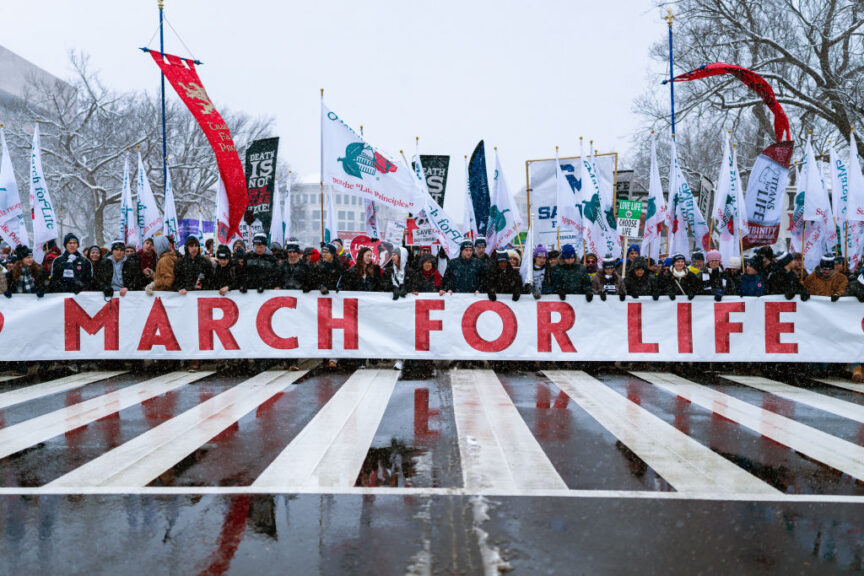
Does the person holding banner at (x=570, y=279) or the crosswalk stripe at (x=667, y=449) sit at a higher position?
the person holding banner at (x=570, y=279)

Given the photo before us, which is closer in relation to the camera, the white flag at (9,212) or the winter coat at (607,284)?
the winter coat at (607,284)

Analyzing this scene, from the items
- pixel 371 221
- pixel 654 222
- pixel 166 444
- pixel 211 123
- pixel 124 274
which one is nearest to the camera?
pixel 166 444

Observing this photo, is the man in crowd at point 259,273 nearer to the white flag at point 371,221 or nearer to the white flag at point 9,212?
the white flag at point 9,212

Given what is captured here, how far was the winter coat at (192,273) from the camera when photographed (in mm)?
10977

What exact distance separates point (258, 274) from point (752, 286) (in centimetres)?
756

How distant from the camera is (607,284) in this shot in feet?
38.2

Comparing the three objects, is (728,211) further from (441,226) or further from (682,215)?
(441,226)

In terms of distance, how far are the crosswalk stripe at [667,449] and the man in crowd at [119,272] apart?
7.07 meters

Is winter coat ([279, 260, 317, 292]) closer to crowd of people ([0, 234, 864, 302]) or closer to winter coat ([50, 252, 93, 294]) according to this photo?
crowd of people ([0, 234, 864, 302])

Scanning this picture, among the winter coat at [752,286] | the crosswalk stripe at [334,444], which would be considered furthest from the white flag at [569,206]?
the crosswalk stripe at [334,444]

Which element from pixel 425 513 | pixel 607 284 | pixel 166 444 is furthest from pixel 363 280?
pixel 425 513

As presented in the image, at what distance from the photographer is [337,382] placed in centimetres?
935

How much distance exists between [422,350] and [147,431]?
4.95m

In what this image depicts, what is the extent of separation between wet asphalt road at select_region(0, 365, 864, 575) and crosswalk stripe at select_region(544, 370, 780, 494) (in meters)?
0.10
